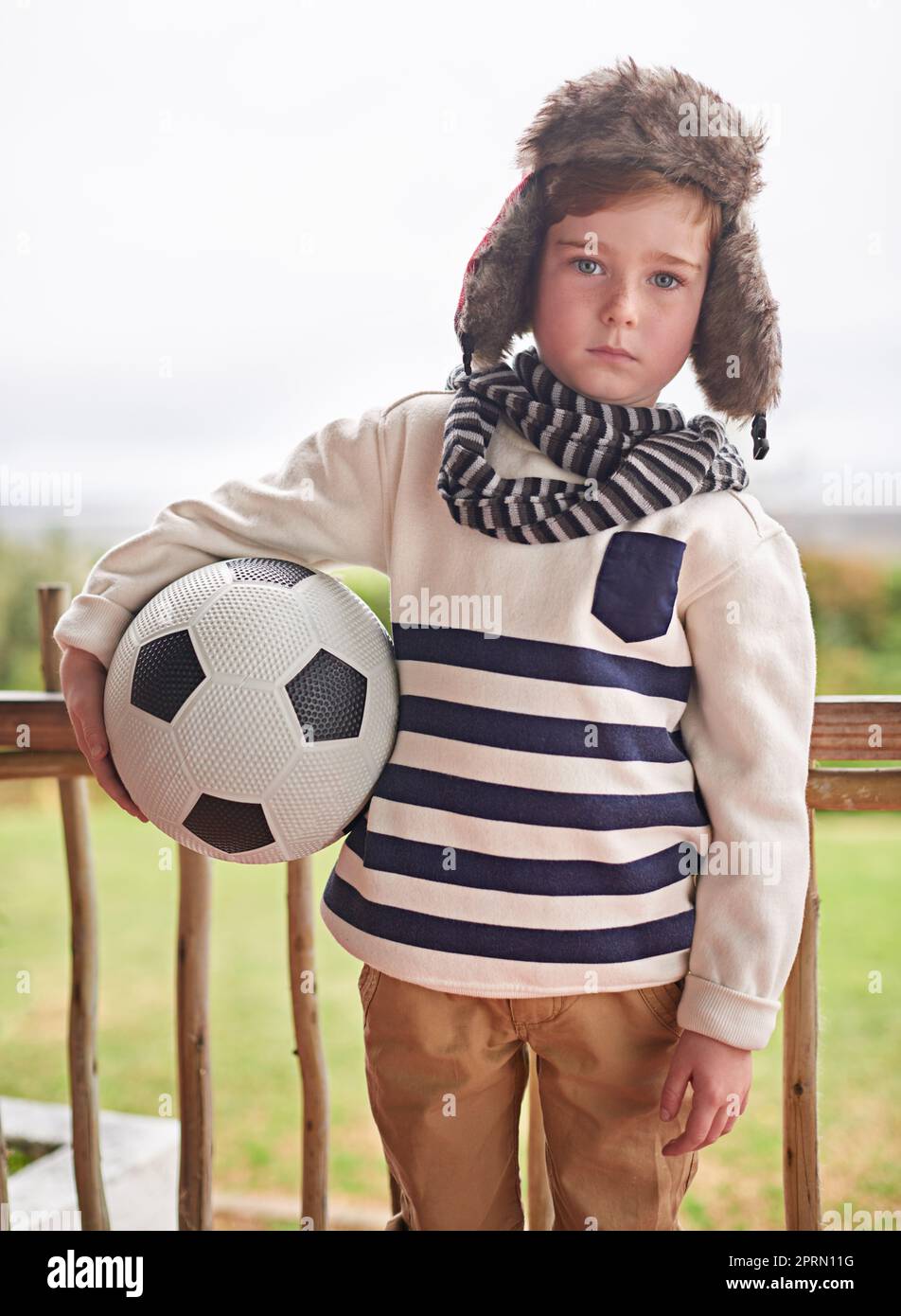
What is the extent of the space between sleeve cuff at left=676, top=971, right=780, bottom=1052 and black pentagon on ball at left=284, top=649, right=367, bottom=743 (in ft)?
1.37

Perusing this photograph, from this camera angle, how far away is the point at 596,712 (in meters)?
1.00

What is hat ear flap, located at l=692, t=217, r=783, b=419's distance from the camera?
102cm

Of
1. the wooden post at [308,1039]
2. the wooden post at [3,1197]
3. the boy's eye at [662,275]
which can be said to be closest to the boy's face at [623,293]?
the boy's eye at [662,275]

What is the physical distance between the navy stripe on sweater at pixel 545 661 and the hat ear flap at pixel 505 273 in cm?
31

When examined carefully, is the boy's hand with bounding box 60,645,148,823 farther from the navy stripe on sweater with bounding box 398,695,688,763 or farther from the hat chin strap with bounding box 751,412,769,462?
the hat chin strap with bounding box 751,412,769,462

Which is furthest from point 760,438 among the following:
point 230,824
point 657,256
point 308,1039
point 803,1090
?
point 308,1039

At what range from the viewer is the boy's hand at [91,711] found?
1.09 m

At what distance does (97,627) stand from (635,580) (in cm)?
55

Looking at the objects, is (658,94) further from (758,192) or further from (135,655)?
(135,655)

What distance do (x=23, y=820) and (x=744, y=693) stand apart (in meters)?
9.02

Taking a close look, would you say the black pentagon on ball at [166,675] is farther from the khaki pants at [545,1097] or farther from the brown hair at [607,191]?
the brown hair at [607,191]

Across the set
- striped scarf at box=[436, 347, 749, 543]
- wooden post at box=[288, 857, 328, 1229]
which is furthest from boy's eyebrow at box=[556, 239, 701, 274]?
wooden post at box=[288, 857, 328, 1229]

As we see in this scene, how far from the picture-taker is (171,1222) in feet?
7.04
